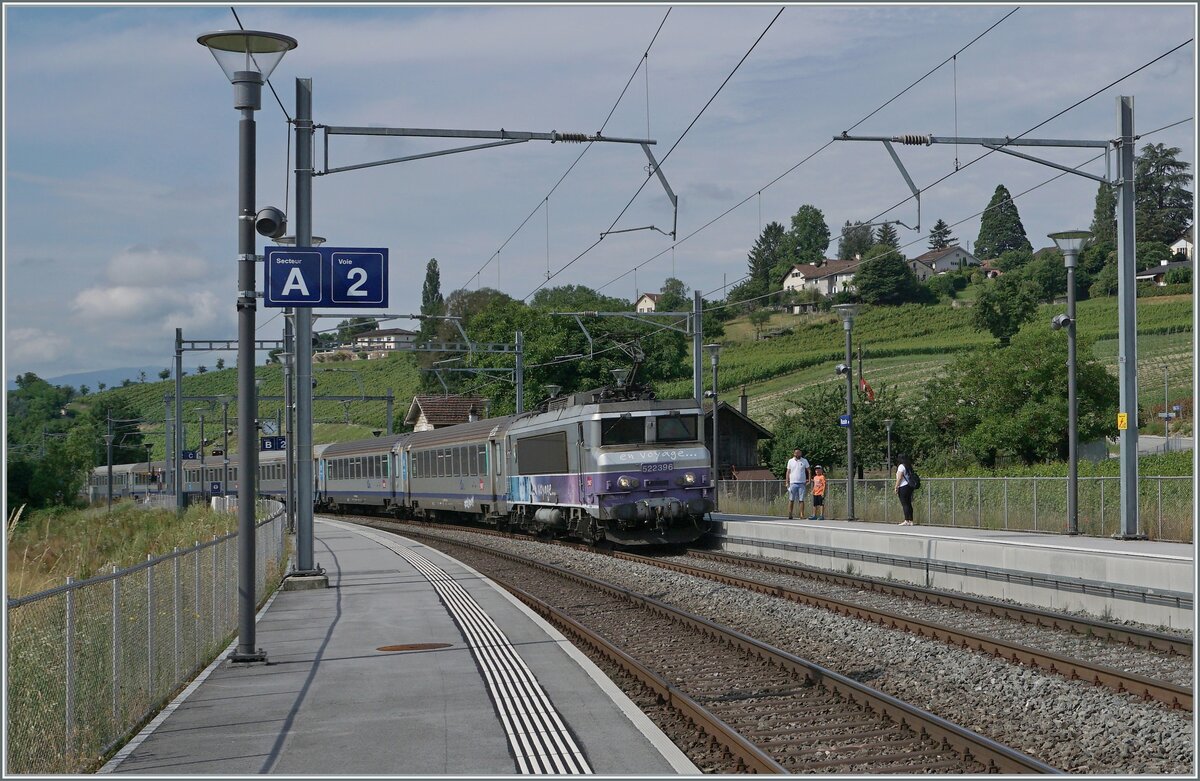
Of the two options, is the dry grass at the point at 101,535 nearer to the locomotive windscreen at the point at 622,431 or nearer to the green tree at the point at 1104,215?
the locomotive windscreen at the point at 622,431

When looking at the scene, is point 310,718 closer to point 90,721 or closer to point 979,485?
point 90,721

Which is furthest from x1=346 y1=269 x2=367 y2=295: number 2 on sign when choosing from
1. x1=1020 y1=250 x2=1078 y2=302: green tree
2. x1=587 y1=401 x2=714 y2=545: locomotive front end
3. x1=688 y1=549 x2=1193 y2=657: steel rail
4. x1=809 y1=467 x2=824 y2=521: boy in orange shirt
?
x1=1020 y1=250 x2=1078 y2=302: green tree

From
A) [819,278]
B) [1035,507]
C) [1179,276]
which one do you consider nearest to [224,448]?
[1035,507]

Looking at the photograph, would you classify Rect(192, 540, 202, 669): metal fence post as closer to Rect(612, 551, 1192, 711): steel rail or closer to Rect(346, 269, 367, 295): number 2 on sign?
Rect(346, 269, 367, 295): number 2 on sign

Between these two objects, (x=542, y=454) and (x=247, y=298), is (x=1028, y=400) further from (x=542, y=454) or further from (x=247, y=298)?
(x=247, y=298)

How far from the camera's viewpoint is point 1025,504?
2795cm

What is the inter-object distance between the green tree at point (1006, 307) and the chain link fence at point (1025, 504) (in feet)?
177

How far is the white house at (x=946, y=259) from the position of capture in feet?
514

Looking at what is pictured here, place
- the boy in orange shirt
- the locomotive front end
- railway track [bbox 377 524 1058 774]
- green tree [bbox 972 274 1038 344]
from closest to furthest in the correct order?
1. railway track [bbox 377 524 1058 774]
2. the locomotive front end
3. the boy in orange shirt
4. green tree [bbox 972 274 1038 344]

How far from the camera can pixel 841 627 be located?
15.4 m

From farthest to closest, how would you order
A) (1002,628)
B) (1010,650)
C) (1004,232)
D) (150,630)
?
(1004,232)
(1002,628)
(1010,650)
(150,630)

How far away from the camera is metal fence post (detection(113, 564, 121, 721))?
9.20 metres

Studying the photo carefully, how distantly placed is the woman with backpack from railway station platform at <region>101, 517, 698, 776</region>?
46.8ft

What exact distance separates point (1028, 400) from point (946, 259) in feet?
365
